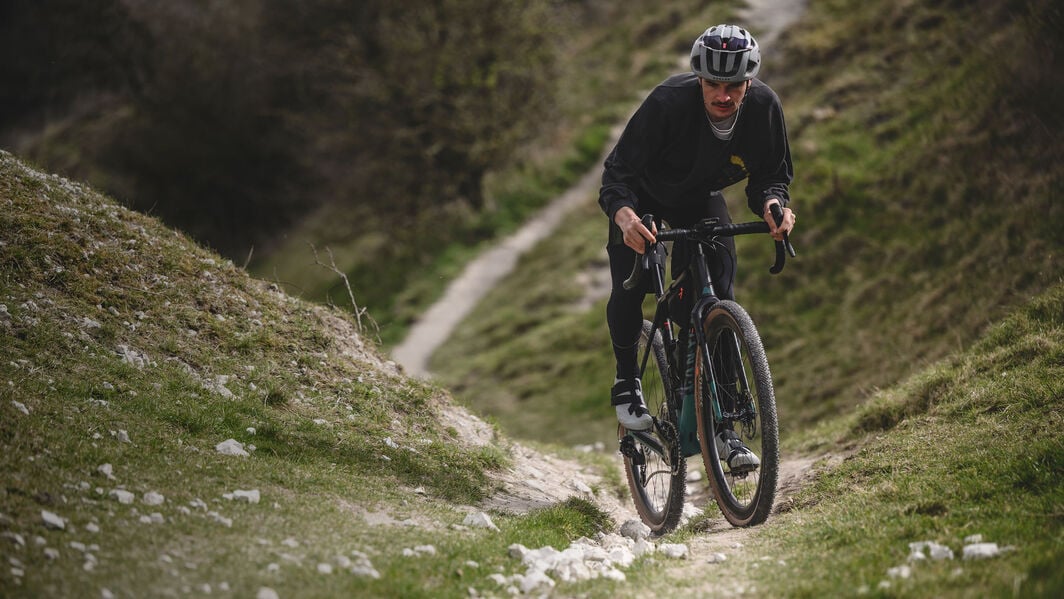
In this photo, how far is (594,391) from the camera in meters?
16.8

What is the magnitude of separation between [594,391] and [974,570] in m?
12.6

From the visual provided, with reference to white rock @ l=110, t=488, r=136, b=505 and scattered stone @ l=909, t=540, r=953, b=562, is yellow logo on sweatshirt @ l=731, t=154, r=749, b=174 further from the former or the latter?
white rock @ l=110, t=488, r=136, b=505

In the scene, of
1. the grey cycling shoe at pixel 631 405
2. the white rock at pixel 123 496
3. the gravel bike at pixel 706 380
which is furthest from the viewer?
the grey cycling shoe at pixel 631 405

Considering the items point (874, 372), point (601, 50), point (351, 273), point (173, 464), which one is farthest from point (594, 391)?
point (601, 50)

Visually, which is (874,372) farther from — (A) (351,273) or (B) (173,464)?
(A) (351,273)

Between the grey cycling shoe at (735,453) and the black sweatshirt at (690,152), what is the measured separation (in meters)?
1.50

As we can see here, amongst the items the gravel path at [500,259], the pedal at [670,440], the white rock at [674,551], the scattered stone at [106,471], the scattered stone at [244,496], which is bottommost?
the white rock at [674,551]

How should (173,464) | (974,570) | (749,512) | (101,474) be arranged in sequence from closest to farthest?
(974,570), (101,474), (173,464), (749,512)

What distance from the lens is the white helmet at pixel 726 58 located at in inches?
226

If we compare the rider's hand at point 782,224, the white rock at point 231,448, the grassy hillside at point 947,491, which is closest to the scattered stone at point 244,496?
the white rock at point 231,448

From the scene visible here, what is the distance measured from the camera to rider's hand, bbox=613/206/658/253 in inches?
227

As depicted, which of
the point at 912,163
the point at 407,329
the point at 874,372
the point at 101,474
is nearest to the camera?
the point at 101,474

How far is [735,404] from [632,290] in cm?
115

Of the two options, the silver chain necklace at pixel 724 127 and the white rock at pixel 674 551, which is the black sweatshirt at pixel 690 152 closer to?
the silver chain necklace at pixel 724 127
